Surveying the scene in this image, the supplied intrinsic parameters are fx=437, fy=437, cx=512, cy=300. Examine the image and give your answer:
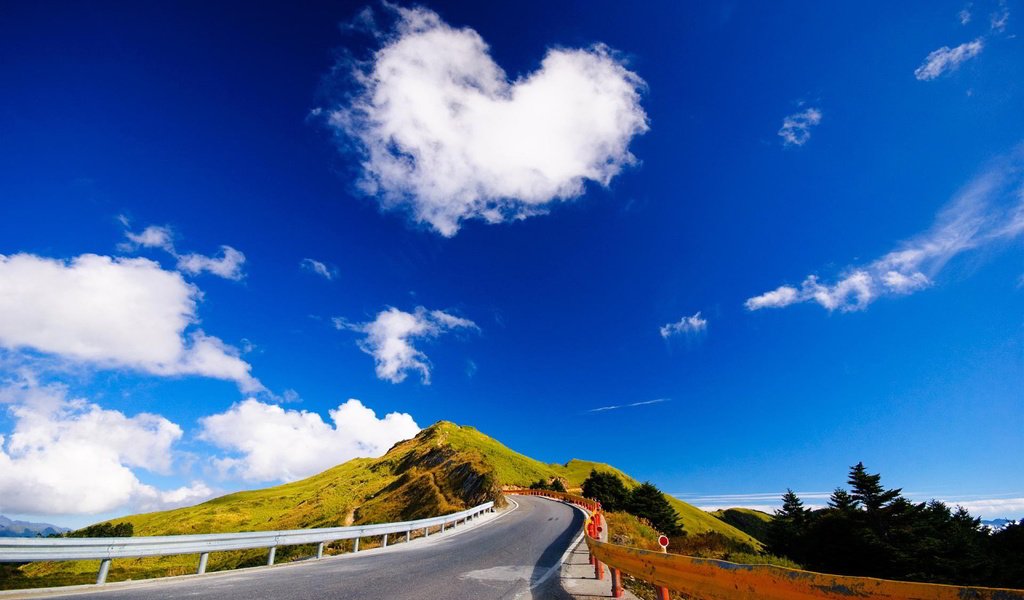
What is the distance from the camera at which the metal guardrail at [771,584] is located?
2.84 metres

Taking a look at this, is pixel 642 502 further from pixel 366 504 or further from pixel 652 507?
pixel 366 504

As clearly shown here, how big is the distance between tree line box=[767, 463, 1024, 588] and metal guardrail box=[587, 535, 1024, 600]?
129 feet

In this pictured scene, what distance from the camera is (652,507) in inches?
2142

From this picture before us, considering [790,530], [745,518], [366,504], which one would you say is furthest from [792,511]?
[745,518]

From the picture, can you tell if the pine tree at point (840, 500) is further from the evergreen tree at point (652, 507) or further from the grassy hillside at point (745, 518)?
the grassy hillside at point (745, 518)

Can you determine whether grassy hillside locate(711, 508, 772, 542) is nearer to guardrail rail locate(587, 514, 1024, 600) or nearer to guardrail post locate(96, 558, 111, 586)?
guardrail rail locate(587, 514, 1024, 600)

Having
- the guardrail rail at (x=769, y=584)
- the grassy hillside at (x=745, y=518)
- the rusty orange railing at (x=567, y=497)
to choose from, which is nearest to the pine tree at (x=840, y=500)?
the rusty orange railing at (x=567, y=497)

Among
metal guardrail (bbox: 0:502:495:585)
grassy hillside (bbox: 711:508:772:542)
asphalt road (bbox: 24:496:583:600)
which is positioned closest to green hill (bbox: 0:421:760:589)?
metal guardrail (bbox: 0:502:495:585)

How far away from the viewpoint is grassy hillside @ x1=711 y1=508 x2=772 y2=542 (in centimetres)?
13915

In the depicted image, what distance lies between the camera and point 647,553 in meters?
6.86

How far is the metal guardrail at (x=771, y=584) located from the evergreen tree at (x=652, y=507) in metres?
54.1

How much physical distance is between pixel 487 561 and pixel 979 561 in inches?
1590

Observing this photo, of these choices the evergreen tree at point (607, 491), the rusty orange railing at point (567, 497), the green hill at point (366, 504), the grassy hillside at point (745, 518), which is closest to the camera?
the rusty orange railing at point (567, 497)

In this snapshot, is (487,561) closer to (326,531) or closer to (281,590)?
(326,531)
